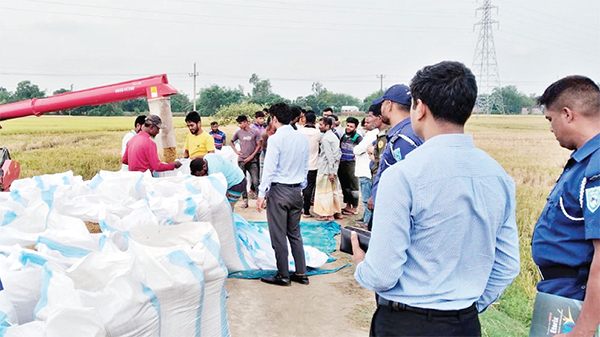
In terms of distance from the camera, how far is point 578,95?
1845 mm

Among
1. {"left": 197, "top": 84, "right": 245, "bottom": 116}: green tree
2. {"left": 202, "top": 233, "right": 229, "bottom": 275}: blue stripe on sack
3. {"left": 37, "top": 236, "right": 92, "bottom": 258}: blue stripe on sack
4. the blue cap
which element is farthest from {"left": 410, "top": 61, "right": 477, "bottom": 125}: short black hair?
{"left": 197, "top": 84, "right": 245, "bottom": 116}: green tree

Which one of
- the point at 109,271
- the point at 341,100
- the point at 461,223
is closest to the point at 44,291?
the point at 109,271

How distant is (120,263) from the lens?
2391mm

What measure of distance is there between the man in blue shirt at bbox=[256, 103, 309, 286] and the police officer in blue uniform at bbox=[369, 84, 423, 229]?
4.95ft

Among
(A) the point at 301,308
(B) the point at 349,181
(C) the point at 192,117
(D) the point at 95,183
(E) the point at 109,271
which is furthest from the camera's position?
(B) the point at 349,181

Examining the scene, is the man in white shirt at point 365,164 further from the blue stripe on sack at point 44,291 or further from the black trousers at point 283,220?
the blue stripe on sack at point 44,291

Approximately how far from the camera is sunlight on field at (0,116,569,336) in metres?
3.99

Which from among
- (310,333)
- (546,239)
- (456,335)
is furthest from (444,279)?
(310,333)

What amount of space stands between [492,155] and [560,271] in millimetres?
7888

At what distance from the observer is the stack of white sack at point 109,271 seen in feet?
6.77

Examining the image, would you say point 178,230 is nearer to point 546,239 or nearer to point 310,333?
point 310,333

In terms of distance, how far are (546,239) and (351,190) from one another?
581cm

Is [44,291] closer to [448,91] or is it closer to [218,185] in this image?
[448,91]

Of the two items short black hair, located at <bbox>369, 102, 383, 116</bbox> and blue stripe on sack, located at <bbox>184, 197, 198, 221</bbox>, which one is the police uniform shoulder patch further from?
blue stripe on sack, located at <bbox>184, 197, 198, 221</bbox>
